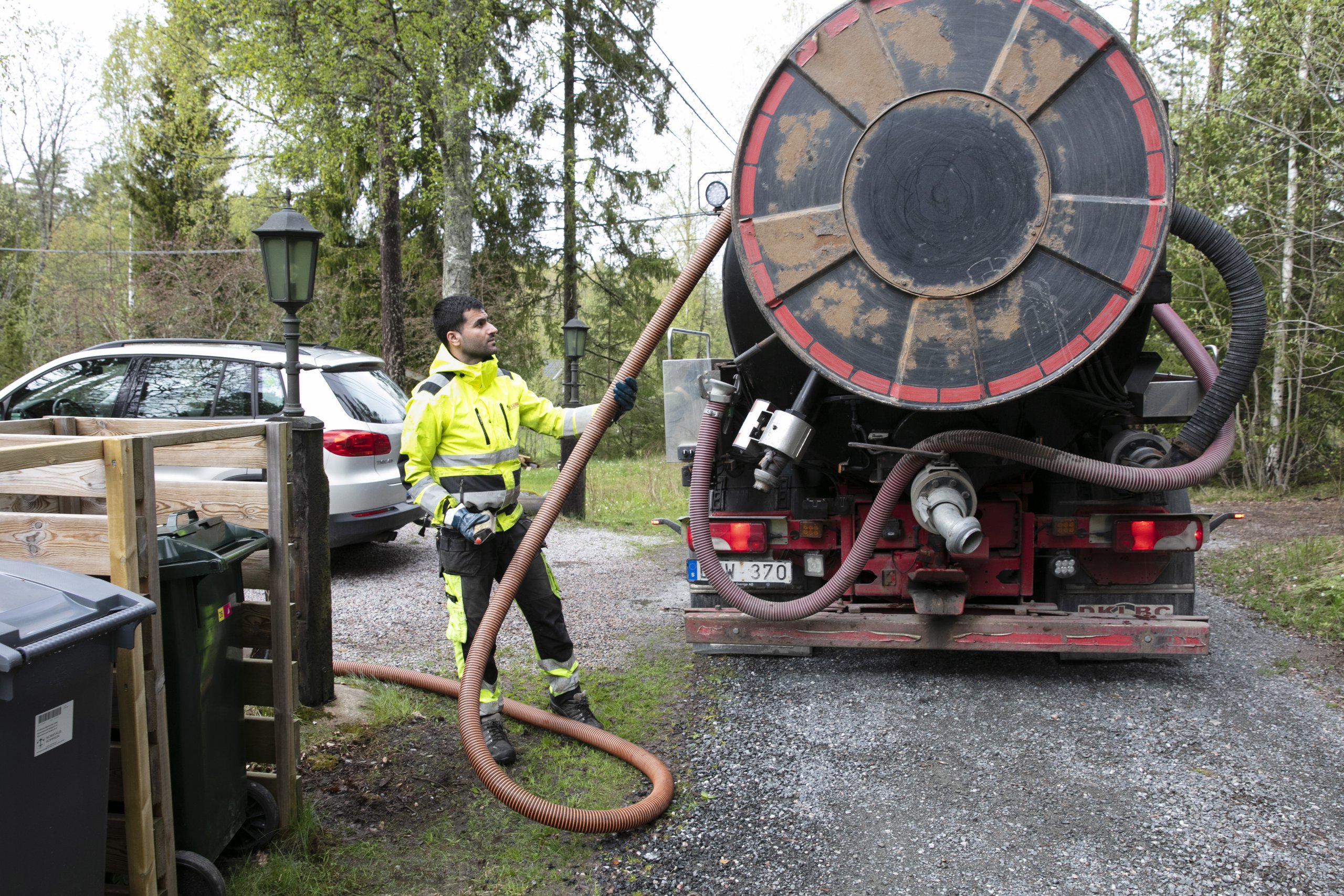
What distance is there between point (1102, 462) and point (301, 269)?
431 cm

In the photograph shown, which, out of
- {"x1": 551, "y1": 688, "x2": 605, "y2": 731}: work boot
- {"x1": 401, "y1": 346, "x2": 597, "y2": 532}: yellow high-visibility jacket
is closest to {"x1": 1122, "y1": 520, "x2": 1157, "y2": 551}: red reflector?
{"x1": 551, "y1": 688, "x2": 605, "y2": 731}: work boot

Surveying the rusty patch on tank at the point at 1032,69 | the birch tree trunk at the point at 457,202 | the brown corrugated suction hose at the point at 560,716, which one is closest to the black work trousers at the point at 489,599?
the brown corrugated suction hose at the point at 560,716

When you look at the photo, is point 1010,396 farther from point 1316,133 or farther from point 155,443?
point 1316,133

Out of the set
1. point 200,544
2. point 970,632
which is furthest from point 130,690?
point 970,632

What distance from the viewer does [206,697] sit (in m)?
2.64

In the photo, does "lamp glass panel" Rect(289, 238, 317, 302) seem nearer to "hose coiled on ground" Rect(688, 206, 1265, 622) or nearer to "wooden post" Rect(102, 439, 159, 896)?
"hose coiled on ground" Rect(688, 206, 1265, 622)

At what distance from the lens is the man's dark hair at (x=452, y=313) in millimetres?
3764

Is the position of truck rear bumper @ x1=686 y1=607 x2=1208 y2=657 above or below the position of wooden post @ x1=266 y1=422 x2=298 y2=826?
below

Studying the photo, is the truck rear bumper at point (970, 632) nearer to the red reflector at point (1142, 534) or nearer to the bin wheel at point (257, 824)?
the red reflector at point (1142, 534)

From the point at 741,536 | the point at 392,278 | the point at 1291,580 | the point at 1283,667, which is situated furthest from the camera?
the point at 392,278

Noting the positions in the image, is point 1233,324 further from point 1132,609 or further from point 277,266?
point 277,266

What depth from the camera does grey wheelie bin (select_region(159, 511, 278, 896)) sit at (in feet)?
8.20

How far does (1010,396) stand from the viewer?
11.3 feet

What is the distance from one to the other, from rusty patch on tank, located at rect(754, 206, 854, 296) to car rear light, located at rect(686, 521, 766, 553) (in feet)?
5.08
